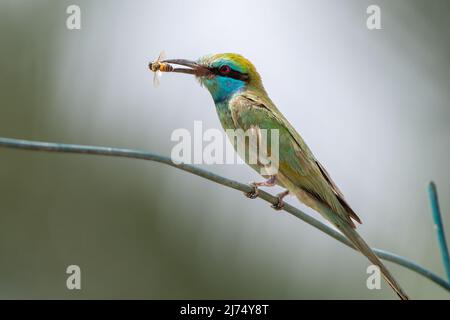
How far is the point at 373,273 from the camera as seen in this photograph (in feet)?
8.88

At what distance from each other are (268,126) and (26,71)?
10.4 ft

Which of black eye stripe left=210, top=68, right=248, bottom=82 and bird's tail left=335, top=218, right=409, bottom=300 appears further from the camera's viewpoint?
black eye stripe left=210, top=68, right=248, bottom=82

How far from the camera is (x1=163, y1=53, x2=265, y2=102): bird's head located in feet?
12.4

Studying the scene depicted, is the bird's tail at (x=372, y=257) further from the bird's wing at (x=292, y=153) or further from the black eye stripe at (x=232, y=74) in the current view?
the black eye stripe at (x=232, y=74)

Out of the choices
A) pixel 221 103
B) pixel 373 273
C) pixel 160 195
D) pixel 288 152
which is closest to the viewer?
pixel 373 273

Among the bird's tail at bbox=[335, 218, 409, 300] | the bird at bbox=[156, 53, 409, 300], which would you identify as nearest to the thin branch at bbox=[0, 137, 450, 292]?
the bird's tail at bbox=[335, 218, 409, 300]

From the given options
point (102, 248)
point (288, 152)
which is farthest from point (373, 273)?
point (102, 248)

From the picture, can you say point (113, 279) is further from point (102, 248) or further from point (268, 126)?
point (268, 126)

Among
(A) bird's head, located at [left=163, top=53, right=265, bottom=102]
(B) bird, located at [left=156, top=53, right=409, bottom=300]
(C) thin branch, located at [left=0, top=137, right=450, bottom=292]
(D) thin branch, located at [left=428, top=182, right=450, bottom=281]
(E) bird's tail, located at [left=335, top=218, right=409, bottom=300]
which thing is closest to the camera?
(C) thin branch, located at [left=0, top=137, right=450, bottom=292]

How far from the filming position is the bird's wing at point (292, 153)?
311cm

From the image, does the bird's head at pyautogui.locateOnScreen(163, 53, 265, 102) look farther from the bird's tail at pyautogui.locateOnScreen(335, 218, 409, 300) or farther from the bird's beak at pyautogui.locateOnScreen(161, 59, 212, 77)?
the bird's tail at pyautogui.locateOnScreen(335, 218, 409, 300)

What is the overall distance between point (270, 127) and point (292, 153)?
201 mm

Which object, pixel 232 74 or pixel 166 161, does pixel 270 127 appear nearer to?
pixel 232 74

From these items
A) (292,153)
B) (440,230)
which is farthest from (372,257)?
(292,153)
